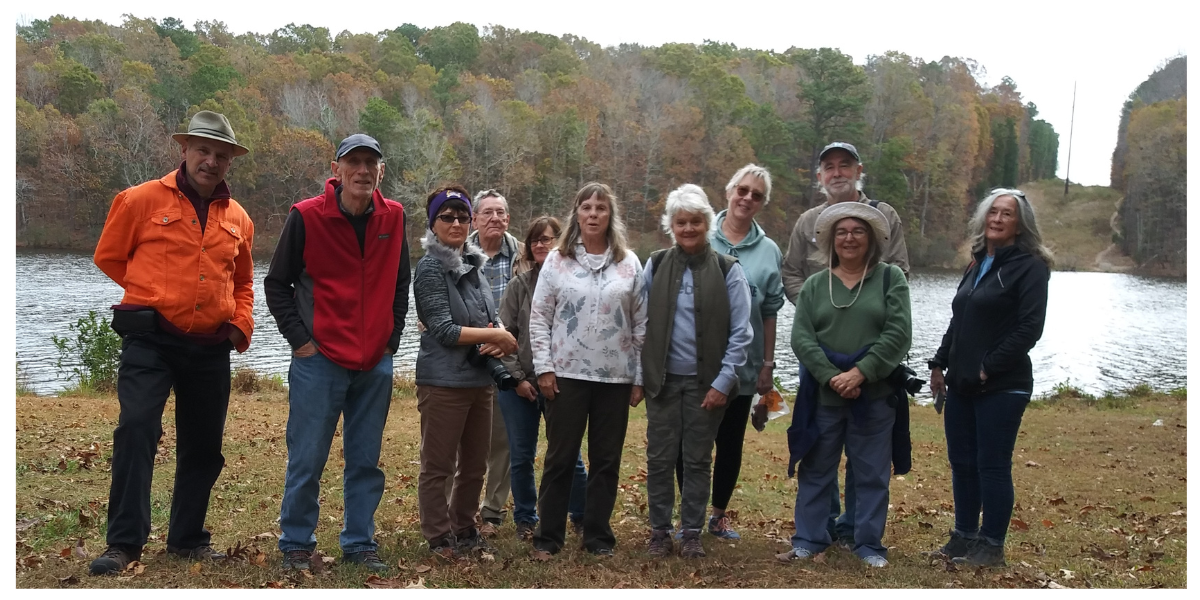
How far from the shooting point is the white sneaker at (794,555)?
5.26 metres

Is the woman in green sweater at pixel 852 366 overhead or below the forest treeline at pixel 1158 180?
below

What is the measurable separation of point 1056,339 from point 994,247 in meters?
27.5

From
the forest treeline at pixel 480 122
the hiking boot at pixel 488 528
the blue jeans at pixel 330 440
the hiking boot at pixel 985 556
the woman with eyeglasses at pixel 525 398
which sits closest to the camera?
the blue jeans at pixel 330 440

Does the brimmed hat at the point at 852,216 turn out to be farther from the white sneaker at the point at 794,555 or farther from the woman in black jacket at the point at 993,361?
the white sneaker at the point at 794,555

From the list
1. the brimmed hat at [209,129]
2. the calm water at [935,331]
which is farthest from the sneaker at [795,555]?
the calm water at [935,331]

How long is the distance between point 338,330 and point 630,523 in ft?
9.62

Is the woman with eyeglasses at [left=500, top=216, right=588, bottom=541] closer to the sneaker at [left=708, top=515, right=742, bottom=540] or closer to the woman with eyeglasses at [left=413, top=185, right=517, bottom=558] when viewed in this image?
the woman with eyeglasses at [left=413, top=185, right=517, bottom=558]

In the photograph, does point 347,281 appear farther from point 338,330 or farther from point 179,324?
point 179,324

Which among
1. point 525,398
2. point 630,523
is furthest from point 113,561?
point 630,523

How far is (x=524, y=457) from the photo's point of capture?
598 cm

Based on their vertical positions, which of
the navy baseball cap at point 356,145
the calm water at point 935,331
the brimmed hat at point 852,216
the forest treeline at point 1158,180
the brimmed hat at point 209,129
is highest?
the forest treeline at point 1158,180

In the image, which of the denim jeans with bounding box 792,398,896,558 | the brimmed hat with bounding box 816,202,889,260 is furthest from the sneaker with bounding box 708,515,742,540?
the brimmed hat with bounding box 816,202,889,260

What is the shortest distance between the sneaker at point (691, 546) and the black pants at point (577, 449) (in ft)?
1.55

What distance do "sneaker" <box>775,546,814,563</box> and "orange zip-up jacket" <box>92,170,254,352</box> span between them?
3.47 metres
